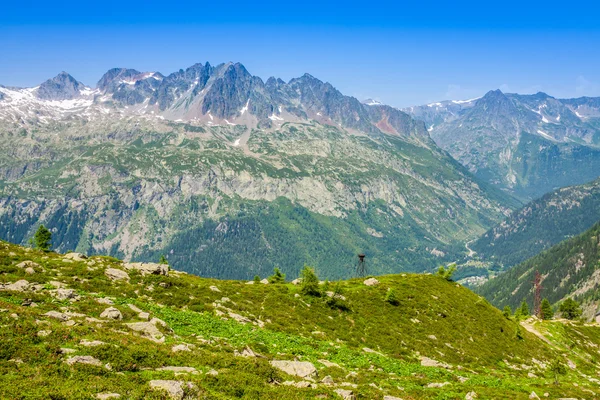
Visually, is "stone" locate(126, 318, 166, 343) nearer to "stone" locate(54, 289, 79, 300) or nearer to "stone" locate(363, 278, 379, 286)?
"stone" locate(54, 289, 79, 300)

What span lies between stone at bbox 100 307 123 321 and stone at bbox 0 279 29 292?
926 centimetres

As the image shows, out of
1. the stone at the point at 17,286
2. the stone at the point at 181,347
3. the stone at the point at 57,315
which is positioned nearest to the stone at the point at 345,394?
the stone at the point at 181,347

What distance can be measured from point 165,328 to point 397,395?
66.2 ft

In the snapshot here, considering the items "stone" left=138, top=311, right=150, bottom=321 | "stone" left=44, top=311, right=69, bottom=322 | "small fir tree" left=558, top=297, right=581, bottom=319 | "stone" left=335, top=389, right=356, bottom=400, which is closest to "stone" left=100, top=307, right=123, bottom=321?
"stone" left=138, top=311, right=150, bottom=321

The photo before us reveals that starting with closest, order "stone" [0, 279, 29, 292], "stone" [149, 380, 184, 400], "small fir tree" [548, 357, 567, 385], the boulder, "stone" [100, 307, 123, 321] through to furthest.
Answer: "stone" [149, 380, 184, 400], "stone" [100, 307, 123, 321], "stone" [0, 279, 29, 292], "small fir tree" [548, 357, 567, 385], the boulder

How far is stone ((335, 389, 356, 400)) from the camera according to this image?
920 inches

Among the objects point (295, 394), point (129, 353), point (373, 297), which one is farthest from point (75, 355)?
point (373, 297)

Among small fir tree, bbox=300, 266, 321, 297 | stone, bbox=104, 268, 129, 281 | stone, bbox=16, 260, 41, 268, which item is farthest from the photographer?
small fir tree, bbox=300, 266, 321, 297

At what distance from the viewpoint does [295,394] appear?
73.3ft

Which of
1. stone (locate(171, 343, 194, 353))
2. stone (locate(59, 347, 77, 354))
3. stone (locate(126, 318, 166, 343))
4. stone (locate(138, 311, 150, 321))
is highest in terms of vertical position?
stone (locate(59, 347, 77, 354))

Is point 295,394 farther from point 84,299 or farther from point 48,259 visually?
point 48,259

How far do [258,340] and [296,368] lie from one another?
10.1m

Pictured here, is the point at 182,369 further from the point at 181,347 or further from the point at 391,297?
the point at 391,297

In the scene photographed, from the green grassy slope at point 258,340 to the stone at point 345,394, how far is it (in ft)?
2.10
